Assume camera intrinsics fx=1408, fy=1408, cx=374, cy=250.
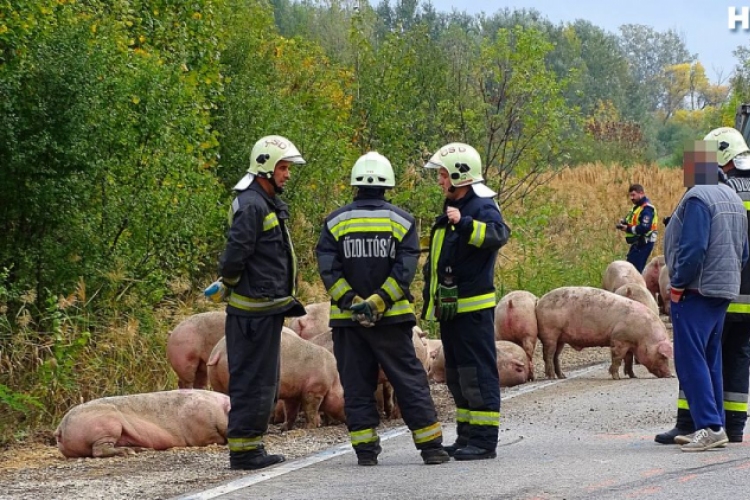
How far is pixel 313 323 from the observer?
14789 mm

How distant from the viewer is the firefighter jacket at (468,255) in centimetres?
995

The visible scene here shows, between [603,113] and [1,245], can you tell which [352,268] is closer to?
[1,245]

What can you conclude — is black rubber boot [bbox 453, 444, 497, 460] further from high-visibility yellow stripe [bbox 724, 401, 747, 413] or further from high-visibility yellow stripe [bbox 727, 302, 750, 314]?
high-visibility yellow stripe [bbox 727, 302, 750, 314]

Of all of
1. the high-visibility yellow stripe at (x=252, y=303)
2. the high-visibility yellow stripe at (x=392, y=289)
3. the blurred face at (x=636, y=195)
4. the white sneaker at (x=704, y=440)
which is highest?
the blurred face at (x=636, y=195)

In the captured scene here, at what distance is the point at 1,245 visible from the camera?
14.6 meters

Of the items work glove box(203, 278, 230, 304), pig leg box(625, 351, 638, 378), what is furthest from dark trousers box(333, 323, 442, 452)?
pig leg box(625, 351, 638, 378)

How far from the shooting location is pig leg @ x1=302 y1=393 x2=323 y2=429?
12.0 meters

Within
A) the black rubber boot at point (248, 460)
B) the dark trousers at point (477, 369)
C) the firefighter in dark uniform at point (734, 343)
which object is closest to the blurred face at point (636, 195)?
the firefighter in dark uniform at point (734, 343)

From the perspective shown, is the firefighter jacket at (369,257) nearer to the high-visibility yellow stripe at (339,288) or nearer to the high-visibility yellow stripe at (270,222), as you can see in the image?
the high-visibility yellow stripe at (339,288)

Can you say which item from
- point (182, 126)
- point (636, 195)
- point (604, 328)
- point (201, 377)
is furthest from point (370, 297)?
point (636, 195)

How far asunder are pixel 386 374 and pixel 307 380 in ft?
7.29

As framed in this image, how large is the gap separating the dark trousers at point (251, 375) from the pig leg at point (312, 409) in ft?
6.78

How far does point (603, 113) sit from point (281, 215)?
75.6 meters

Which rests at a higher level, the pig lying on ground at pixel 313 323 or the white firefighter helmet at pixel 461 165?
the white firefighter helmet at pixel 461 165
